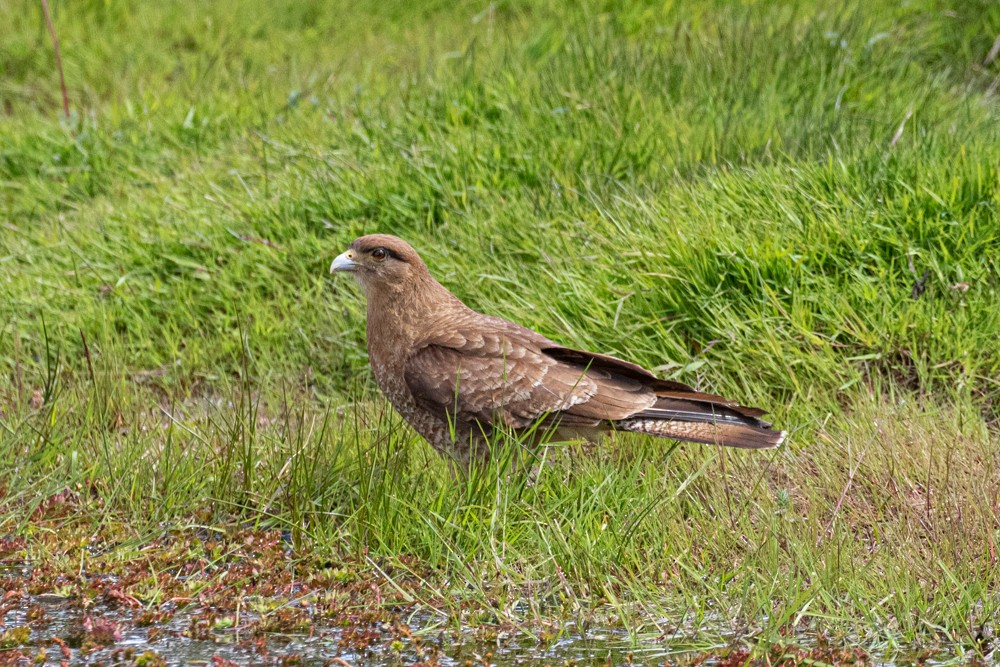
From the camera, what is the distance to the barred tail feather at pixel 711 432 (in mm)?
4508

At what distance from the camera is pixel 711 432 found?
4.59m

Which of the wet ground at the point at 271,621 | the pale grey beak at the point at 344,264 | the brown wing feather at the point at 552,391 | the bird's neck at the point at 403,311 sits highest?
the pale grey beak at the point at 344,264

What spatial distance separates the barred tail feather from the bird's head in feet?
3.83

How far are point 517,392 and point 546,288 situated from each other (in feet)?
3.90

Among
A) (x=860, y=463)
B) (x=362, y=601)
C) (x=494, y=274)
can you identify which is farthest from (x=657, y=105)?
(x=362, y=601)

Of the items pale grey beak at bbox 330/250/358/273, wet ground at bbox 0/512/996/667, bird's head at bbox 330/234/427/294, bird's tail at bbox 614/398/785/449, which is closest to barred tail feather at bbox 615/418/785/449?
bird's tail at bbox 614/398/785/449

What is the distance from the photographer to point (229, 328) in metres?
6.38

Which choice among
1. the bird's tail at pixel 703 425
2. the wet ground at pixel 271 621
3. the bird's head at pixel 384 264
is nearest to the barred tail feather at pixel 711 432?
the bird's tail at pixel 703 425

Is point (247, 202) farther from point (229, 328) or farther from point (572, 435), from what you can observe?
point (572, 435)

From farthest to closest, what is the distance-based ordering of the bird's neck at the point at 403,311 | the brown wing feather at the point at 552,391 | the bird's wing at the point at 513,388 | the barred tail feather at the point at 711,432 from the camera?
the bird's neck at the point at 403,311 → the bird's wing at the point at 513,388 → the brown wing feather at the point at 552,391 → the barred tail feather at the point at 711,432

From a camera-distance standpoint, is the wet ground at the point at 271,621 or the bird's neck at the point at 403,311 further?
the bird's neck at the point at 403,311

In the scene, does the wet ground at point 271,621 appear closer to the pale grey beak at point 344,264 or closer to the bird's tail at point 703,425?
the bird's tail at point 703,425

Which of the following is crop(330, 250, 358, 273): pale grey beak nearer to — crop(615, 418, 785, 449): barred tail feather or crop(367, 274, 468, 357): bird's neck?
crop(367, 274, 468, 357): bird's neck

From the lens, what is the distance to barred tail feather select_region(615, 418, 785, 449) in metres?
4.51
